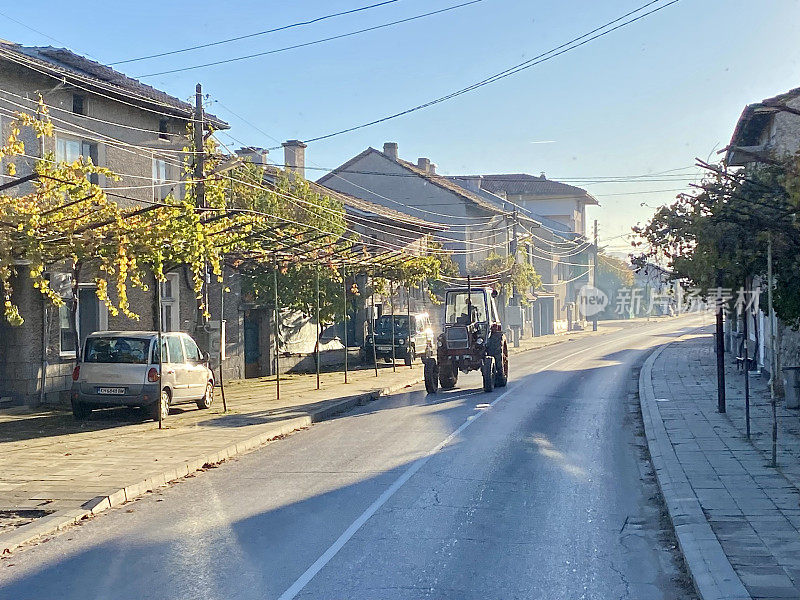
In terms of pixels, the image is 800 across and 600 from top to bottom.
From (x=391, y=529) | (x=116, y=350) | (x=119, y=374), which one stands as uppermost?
(x=116, y=350)

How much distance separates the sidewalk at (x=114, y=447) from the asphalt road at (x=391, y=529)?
38 centimetres

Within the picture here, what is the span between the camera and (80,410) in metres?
17.9

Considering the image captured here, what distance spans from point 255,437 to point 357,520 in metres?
6.59

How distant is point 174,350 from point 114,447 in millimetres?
4657

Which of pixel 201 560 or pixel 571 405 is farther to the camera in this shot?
pixel 571 405

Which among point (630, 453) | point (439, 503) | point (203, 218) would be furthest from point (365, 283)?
point (439, 503)

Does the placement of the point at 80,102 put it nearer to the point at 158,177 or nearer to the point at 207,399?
the point at 158,177

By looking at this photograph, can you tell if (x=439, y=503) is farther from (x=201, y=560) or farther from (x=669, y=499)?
(x=201, y=560)

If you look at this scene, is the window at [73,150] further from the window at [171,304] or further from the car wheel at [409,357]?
the car wheel at [409,357]

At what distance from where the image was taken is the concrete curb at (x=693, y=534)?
659 cm

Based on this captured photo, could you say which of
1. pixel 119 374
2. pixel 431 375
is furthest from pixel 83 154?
pixel 431 375

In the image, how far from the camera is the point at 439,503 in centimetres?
1016

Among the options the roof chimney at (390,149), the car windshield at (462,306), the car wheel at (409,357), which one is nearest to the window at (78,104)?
the car windshield at (462,306)

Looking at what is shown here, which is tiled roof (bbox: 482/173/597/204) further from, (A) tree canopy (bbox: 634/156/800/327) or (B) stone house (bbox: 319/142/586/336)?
(A) tree canopy (bbox: 634/156/800/327)
